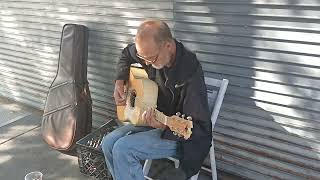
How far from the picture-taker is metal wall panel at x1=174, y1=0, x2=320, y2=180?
2824mm

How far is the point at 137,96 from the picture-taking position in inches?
120

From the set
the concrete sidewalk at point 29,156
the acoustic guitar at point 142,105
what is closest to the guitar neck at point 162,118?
the acoustic guitar at point 142,105

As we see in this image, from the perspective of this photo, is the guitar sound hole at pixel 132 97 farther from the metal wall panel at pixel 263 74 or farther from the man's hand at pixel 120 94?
the metal wall panel at pixel 263 74

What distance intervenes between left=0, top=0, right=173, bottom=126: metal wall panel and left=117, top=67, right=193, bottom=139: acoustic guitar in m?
0.69

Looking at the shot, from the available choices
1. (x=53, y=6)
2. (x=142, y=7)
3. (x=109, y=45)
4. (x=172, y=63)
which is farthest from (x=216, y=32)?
(x=53, y=6)

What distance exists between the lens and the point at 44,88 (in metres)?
5.06

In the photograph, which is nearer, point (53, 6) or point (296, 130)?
point (296, 130)

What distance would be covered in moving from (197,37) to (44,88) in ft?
8.40

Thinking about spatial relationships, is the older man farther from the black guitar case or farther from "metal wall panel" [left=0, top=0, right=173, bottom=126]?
the black guitar case

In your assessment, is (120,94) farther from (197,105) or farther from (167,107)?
(197,105)

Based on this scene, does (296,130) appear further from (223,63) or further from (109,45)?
(109,45)

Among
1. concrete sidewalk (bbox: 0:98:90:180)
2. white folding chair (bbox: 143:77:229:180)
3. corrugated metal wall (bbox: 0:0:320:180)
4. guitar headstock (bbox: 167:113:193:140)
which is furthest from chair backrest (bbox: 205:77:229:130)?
concrete sidewalk (bbox: 0:98:90:180)

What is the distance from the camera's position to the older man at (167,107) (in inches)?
108

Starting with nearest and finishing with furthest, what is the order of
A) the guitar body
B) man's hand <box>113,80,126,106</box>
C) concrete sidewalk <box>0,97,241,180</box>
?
the guitar body < man's hand <box>113,80,126,106</box> < concrete sidewalk <box>0,97,241,180</box>
